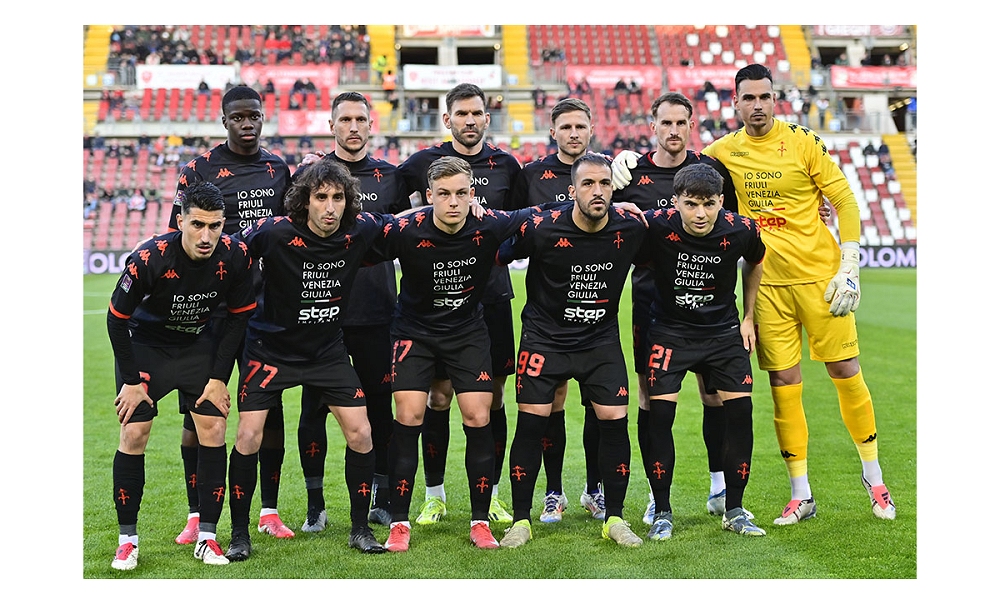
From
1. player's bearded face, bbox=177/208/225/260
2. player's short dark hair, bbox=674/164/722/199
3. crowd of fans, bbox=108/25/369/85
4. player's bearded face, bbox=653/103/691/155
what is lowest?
player's bearded face, bbox=177/208/225/260

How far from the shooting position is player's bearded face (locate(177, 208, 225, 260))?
14.9 feet

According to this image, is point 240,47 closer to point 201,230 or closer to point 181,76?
point 181,76

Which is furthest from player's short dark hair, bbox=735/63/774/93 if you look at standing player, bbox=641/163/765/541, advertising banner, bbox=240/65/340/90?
advertising banner, bbox=240/65/340/90

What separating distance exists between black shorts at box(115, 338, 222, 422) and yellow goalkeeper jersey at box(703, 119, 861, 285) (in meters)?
3.14

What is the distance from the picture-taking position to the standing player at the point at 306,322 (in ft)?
15.8

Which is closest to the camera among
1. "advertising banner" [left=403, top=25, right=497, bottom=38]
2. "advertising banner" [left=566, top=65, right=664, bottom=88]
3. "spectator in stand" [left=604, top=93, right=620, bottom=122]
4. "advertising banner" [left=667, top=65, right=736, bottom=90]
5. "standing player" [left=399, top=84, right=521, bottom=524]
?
"standing player" [left=399, top=84, right=521, bottom=524]

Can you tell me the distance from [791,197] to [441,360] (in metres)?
2.24

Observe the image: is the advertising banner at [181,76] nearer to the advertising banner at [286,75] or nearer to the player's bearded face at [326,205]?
the advertising banner at [286,75]

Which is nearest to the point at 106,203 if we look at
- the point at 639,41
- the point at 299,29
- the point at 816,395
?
the point at 299,29

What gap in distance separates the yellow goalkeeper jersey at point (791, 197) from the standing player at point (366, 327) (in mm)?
2037

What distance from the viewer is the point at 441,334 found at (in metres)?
5.09

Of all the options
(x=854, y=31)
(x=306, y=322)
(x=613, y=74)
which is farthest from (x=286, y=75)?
(x=306, y=322)

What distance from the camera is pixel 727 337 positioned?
17.1 feet

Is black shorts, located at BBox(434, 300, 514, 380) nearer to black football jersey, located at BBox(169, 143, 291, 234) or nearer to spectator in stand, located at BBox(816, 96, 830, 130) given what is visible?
black football jersey, located at BBox(169, 143, 291, 234)
